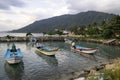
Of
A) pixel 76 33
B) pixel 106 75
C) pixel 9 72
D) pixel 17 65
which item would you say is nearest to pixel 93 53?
pixel 17 65

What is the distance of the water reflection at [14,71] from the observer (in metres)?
29.0

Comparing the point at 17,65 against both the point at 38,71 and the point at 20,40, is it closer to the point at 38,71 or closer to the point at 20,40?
the point at 38,71

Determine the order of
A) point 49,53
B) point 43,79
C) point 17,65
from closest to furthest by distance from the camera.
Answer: point 43,79 < point 17,65 < point 49,53

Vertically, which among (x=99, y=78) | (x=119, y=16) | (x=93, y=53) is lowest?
(x=93, y=53)

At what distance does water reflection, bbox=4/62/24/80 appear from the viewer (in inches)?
1141

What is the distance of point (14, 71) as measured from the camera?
3269 centimetres

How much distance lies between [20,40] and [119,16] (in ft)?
174

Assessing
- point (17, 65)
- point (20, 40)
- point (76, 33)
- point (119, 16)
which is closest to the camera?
point (17, 65)

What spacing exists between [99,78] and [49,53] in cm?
3576

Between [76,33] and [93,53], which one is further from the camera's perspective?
[76,33]

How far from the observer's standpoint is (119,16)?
3659 inches

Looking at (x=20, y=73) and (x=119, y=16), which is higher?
(x=119, y=16)

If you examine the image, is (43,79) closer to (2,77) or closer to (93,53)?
(2,77)

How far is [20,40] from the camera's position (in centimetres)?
10619
